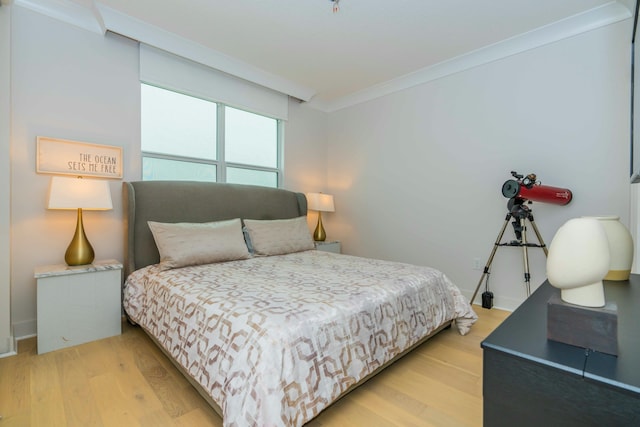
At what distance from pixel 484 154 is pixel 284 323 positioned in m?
2.76

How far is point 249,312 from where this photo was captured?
138cm

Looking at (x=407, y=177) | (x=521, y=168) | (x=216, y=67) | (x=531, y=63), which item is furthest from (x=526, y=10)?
(x=216, y=67)

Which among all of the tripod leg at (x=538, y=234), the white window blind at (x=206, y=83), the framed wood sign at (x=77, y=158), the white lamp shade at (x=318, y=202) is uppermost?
the white window blind at (x=206, y=83)

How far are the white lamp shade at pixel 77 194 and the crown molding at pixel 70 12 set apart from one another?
131 centimetres

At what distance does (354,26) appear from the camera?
103 inches

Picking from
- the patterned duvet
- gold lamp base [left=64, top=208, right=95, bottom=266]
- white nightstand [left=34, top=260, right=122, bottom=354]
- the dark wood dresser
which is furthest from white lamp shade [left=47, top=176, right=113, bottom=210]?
the dark wood dresser

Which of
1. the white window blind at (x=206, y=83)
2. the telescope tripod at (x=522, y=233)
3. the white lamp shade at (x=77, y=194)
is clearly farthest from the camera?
the white window blind at (x=206, y=83)

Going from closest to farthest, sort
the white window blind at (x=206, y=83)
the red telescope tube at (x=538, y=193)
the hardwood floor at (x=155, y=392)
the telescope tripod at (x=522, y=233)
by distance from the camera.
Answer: the hardwood floor at (x=155, y=392) → the red telescope tube at (x=538, y=193) → the telescope tripod at (x=522, y=233) → the white window blind at (x=206, y=83)

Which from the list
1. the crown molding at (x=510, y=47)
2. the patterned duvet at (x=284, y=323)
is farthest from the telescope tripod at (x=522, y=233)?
the crown molding at (x=510, y=47)

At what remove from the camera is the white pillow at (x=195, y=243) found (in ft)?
7.70

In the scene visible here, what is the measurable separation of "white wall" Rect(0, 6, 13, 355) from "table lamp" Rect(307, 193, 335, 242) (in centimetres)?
278

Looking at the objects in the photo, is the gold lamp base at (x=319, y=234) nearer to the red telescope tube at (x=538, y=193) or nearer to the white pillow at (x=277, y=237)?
the white pillow at (x=277, y=237)

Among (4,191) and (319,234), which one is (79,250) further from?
(319,234)

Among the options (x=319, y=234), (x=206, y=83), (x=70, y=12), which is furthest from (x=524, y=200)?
(x=70, y=12)
